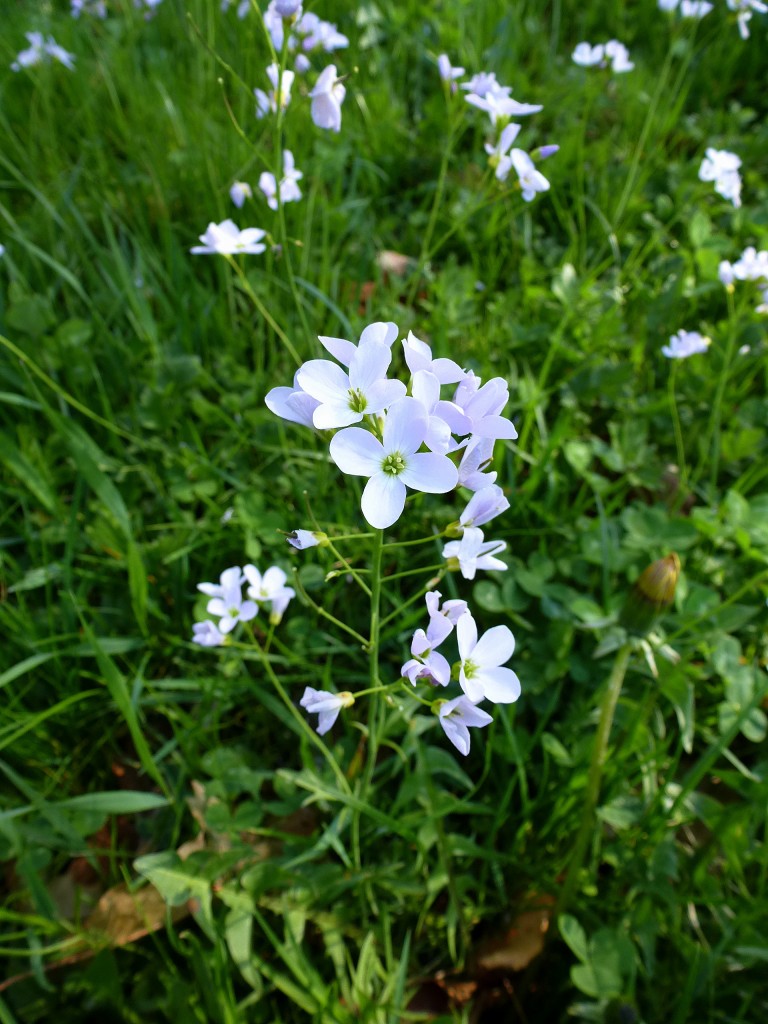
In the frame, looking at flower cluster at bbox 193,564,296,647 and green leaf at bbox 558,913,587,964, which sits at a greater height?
flower cluster at bbox 193,564,296,647

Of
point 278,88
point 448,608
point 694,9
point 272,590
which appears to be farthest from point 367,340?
point 694,9

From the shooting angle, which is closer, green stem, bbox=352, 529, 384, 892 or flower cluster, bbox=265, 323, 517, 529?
flower cluster, bbox=265, 323, 517, 529

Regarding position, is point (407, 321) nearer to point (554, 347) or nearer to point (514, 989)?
point (554, 347)

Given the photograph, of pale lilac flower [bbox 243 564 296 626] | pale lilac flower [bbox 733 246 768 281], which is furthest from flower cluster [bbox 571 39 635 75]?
pale lilac flower [bbox 243 564 296 626]

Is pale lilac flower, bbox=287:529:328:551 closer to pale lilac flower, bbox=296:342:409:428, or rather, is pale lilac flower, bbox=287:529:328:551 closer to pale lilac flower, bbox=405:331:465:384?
pale lilac flower, bbox=296:342:409:428

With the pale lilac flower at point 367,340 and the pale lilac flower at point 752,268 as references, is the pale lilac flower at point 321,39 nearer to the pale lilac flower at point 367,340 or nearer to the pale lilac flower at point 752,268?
the pale lilac flower at point 752,268

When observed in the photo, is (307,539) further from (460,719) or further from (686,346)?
(686,346)

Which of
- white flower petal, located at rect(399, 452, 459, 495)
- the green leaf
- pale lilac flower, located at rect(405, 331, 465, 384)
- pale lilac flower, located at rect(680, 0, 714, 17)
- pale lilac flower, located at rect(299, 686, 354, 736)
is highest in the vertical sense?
pale lilac flower, located at rect(680, 0, 714, 17)
